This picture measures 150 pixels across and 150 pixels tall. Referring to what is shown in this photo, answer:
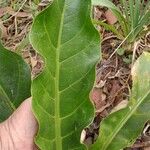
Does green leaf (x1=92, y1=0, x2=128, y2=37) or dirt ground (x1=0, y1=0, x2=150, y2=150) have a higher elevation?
green leaf (x1=92, y1=0, x2=128, y2=37)

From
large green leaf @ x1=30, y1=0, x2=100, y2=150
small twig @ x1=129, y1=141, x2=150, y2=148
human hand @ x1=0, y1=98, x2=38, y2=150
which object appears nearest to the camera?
large green leaf @ x1=30, y1=0, x2=100, y2=150

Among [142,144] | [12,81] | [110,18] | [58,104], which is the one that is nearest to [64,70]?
[58,104]

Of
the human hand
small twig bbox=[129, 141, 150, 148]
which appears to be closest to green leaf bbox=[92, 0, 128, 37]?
small twig bbox=[129, 141, 150, 148]

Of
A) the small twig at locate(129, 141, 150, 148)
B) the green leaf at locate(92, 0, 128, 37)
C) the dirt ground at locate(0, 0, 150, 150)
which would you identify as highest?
the green leaf at locate(92, 0, 128, 37)

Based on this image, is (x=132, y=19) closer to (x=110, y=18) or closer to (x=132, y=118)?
(x=110, y=18)

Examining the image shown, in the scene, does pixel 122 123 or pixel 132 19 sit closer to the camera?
pixel 122 123

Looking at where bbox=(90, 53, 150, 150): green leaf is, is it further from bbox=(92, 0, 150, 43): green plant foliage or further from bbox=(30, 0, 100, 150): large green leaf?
bbox=(92, 0, 150, 43): green plant foliage
